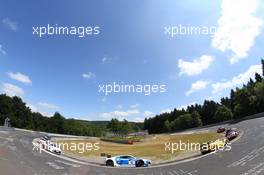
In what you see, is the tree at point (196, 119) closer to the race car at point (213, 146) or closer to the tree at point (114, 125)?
the race car at point (213, 146)

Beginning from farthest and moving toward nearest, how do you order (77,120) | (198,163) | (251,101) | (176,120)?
(251,101) < (176,120) < (198,163) < (77,120)

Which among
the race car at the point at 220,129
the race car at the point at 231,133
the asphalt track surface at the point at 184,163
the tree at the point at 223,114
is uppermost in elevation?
the tree at the point at 223,114

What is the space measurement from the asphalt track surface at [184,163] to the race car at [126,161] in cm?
28

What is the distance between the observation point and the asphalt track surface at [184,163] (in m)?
17.1

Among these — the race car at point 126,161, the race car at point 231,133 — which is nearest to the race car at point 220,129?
the race car at point 231,133

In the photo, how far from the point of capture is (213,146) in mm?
18031

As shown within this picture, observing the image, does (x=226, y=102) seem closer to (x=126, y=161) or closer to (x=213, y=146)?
(x=213, y=146)

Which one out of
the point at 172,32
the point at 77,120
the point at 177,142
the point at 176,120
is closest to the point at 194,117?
the point at 176,120

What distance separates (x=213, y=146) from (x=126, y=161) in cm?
478

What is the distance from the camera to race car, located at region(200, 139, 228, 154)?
17703mm

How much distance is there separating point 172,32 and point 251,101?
31.2ft

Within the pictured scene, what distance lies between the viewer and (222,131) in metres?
18.7

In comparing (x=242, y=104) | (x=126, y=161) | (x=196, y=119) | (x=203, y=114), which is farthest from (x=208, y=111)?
(x=126, y=161)

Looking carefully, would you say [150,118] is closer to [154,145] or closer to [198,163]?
[154,145]
